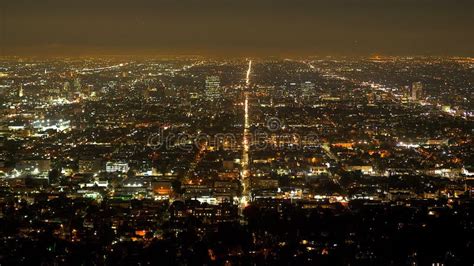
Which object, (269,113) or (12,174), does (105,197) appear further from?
(269,113)

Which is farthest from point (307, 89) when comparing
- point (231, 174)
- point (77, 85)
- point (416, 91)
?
point (231, 174)

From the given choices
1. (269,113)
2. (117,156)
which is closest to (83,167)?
(117,156)

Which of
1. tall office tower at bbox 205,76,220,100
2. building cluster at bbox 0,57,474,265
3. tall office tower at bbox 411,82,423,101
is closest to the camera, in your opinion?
building cluster at bbox 0,57,474,265

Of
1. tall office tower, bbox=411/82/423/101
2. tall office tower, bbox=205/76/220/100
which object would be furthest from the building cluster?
tall office tower, bbox=205/76/220/100

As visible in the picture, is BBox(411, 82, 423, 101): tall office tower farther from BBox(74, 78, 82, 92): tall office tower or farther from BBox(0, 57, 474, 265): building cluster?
BBox(74, 78, 82, 92): tall office tower

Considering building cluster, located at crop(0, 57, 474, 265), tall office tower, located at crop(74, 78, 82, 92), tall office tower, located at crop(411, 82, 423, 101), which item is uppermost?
building cluster, located at crop(0, 57, 474, 265)

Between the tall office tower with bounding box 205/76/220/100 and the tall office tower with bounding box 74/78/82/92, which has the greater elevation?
the tall office tower with bounding box 74/78/82/92
